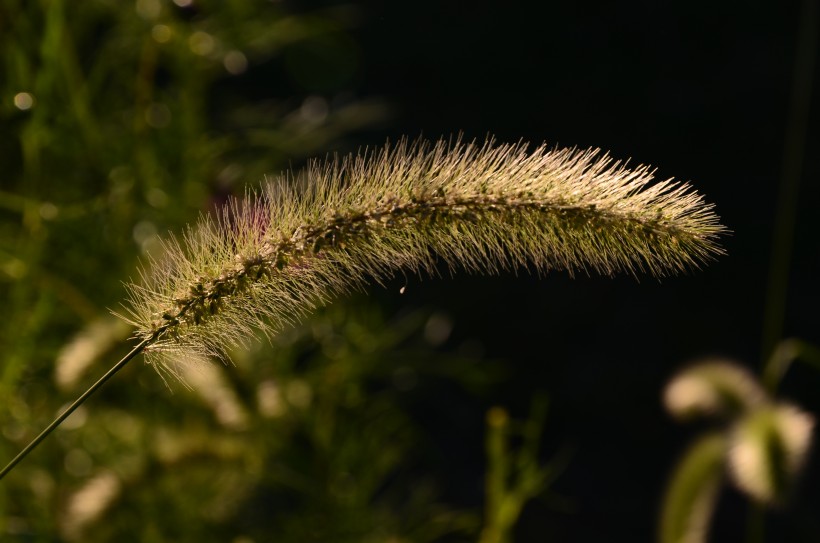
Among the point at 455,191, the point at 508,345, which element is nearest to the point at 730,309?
the point at 508,345

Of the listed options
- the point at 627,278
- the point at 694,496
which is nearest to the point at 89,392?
the point at 694,496

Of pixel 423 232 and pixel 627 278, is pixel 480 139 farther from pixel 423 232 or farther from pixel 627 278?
pixel 423 232

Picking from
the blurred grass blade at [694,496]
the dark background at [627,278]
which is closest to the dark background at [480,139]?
the dark background at [627,278]

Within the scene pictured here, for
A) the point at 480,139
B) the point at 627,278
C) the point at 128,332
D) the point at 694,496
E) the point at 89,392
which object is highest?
the point at 480,139

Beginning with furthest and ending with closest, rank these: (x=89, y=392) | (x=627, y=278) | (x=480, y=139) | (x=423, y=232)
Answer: (x=480, y=139) → (x=627, y=278) → (x=423, y=232) → (x=89, y=392)

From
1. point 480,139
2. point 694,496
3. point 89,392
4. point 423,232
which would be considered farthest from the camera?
point 480,139

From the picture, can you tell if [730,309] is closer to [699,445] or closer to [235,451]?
[699,445]

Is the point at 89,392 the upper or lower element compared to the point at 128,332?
lower

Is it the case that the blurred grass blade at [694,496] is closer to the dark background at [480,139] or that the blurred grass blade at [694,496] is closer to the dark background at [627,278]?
the dark background at [480,139]
